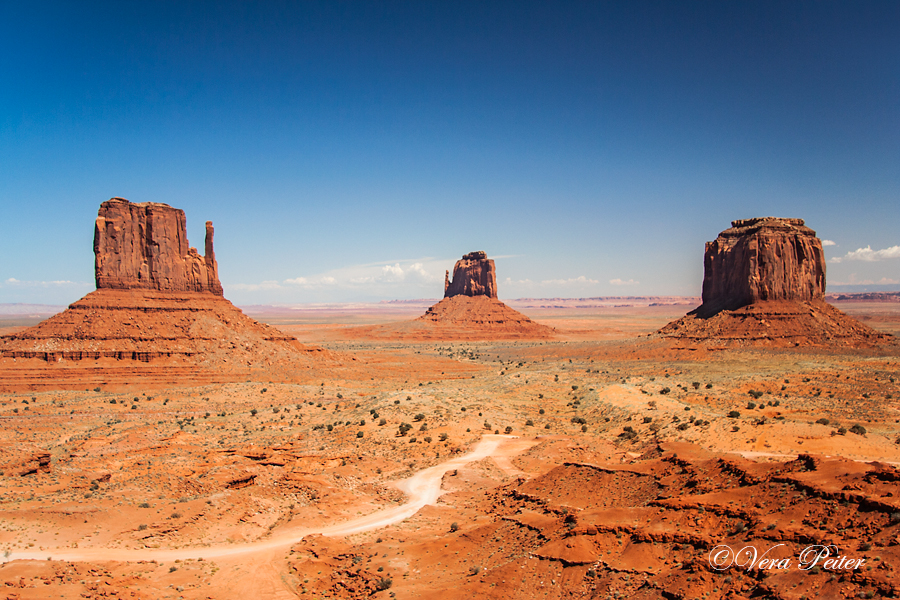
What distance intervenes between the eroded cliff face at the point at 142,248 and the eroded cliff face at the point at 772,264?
219 feet

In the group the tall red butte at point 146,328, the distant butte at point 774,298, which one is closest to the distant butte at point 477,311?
the distant butte at point 774,298

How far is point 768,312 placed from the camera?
6525 cm

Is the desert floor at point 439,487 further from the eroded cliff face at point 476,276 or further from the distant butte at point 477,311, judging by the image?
the eroded cliff face at point 476,276

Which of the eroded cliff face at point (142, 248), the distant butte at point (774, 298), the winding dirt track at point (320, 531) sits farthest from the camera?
the distant butte at point (774, 298)

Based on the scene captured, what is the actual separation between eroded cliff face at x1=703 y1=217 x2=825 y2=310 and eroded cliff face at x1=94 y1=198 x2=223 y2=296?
2628 inches

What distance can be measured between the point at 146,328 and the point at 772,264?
236 ft

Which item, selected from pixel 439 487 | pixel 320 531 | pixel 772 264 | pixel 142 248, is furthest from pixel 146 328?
pixel 772 264

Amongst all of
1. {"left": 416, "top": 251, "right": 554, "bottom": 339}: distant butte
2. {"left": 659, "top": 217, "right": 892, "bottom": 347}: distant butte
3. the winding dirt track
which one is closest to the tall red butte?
the winding dirt track

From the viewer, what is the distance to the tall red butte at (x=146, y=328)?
42.6 meters

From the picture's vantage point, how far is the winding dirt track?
13.6 metres

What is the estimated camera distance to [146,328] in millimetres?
46219

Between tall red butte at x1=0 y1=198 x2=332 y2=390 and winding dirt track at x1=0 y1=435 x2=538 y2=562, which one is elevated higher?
tall red butte at x1=0 y1=198 x2=332 y2=390

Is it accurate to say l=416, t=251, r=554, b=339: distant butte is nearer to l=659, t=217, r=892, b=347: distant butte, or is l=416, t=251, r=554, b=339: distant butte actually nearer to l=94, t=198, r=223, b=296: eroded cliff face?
l=659, t=217, r=892, b=347: distant butte

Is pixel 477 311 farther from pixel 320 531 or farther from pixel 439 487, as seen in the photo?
pixel 320 531
